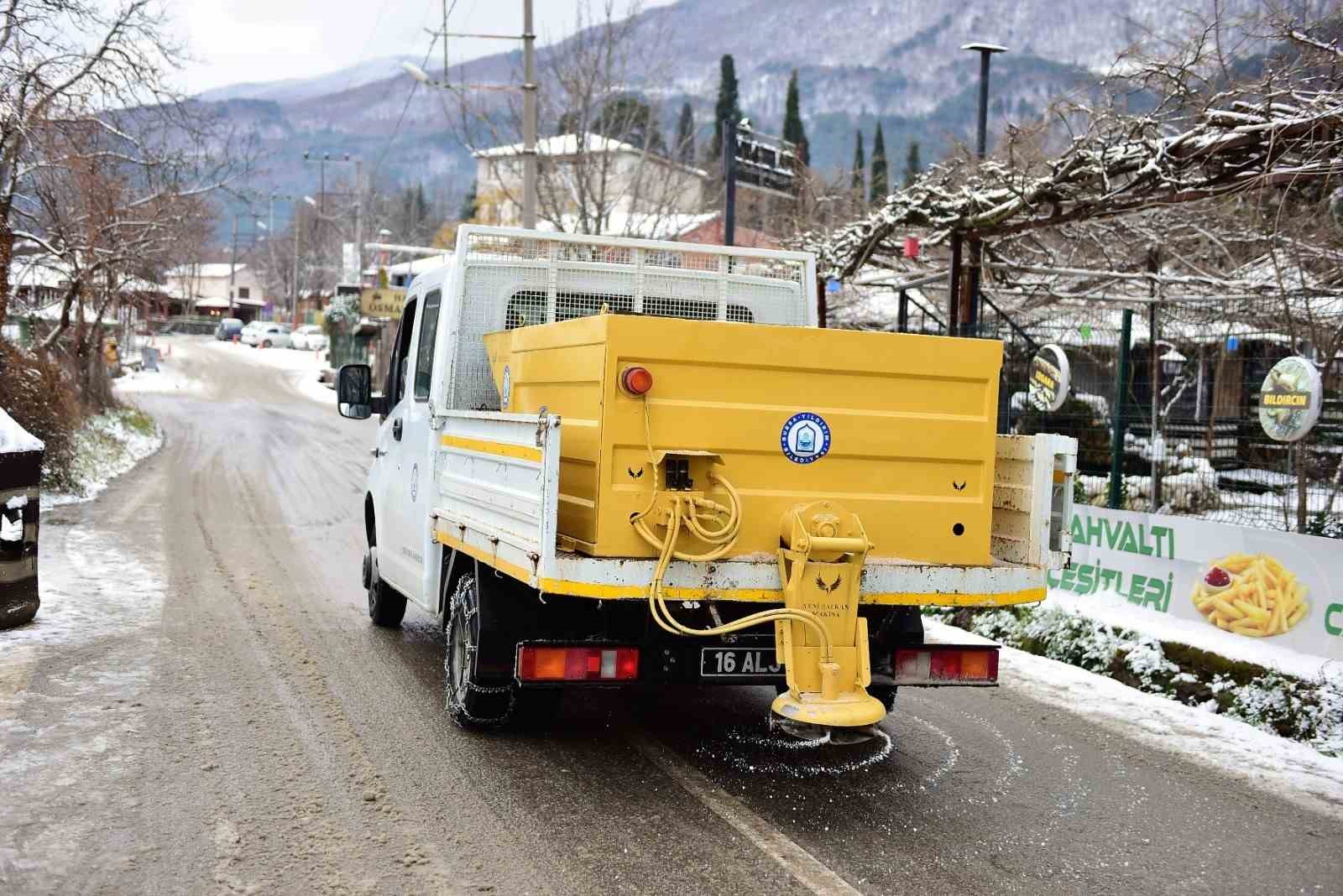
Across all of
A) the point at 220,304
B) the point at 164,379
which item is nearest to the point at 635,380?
the point at 164,379

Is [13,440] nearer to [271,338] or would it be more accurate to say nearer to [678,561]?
[678,561]

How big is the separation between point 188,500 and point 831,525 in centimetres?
1425

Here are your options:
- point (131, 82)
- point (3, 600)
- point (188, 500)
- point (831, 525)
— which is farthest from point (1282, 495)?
point (131, 82)

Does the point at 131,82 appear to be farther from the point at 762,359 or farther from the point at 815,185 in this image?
the point at 762,359

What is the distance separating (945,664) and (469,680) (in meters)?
2.25

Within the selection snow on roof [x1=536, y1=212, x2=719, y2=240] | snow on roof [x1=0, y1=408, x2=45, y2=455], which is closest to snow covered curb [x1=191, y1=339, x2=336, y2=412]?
snow on roof [x1=536, y1=212, x2=719, y2=240]

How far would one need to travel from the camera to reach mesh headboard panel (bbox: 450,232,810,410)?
7.38 metres

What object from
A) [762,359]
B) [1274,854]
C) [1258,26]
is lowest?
[1274,854]

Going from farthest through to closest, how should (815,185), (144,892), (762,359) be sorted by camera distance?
1. (815,185)
2. (762,359)
3. (144,892)

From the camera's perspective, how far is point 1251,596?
8.61 meters

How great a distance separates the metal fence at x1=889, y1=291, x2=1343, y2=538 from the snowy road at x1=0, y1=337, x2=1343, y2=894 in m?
3.17

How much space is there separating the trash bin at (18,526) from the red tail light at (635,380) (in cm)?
547

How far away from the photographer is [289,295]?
12475 centimetres

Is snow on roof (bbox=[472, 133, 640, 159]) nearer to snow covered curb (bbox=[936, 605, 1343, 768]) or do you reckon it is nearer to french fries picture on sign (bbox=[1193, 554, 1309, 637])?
snow covered curb (bbox=[936, 605, 1343, 768])
